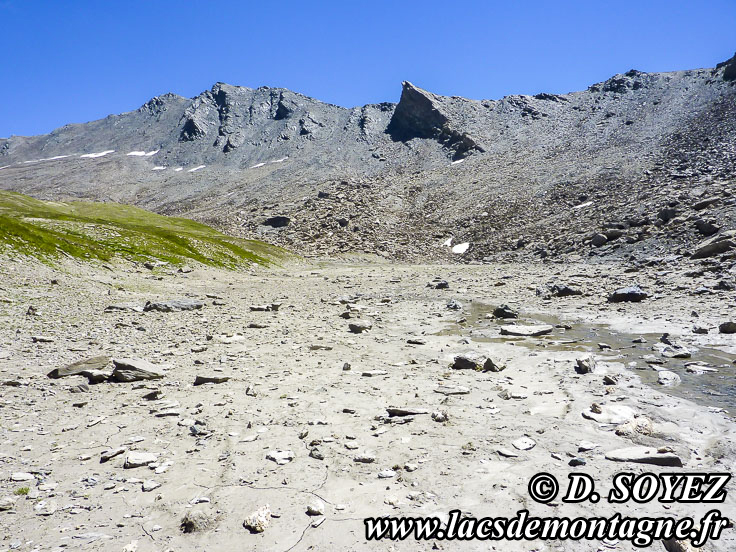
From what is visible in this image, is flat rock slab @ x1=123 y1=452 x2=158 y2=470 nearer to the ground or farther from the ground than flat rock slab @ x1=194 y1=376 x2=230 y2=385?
nearer to the ground

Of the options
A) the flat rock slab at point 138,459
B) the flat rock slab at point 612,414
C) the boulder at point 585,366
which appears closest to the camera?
the flat rock slab at point 138,459

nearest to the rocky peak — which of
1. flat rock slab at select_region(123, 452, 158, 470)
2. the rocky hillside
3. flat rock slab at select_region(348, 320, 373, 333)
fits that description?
the rocky hillside

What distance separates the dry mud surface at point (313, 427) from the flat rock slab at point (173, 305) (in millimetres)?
2771

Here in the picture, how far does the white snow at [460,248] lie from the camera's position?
72812mm

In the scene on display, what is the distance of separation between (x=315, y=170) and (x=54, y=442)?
13716 cm

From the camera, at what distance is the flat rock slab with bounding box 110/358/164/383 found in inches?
457

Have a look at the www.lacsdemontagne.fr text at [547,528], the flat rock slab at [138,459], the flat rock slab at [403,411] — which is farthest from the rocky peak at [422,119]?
the www.lacsdemontagne.fr text at [547,528]

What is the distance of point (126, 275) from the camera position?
36.2m

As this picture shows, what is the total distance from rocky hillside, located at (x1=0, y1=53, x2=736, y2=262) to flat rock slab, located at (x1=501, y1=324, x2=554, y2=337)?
22099 mm

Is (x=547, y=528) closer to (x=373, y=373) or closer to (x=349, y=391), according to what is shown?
(x=349, y=391)

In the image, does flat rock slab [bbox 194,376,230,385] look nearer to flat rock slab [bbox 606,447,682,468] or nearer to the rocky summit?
the rocky summit

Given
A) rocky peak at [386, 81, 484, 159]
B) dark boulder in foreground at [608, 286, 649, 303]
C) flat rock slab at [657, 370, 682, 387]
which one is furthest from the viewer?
rocky peak at [386, 81, 484, 159]

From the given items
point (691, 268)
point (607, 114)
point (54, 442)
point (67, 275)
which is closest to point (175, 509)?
point (54, 442)

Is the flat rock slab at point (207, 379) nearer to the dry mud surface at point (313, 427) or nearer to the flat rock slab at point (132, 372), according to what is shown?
the dry mud surface at point (313, 427)
